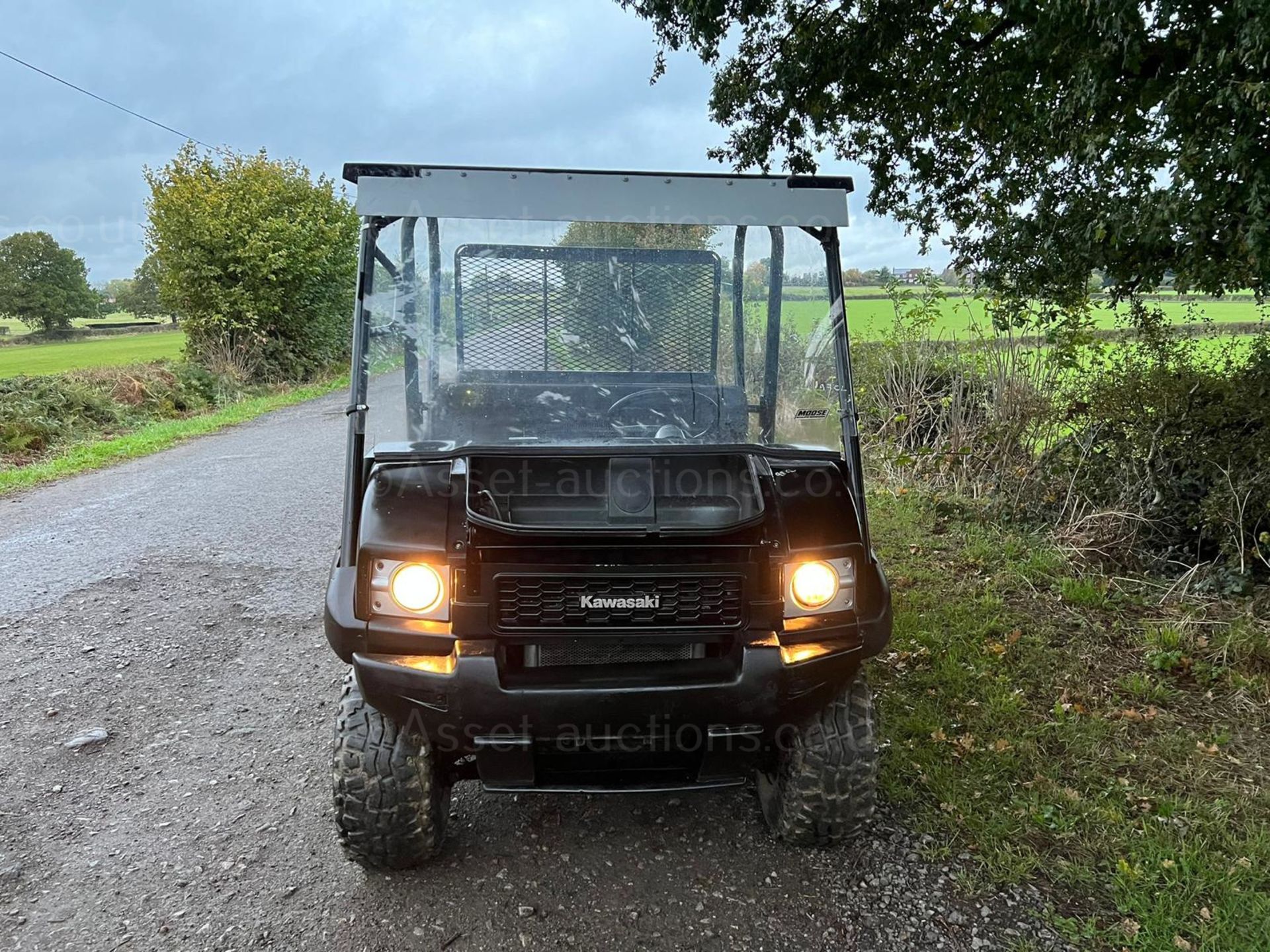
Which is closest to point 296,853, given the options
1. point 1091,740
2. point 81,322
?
point 1091,740

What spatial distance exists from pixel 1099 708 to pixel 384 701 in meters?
2.96

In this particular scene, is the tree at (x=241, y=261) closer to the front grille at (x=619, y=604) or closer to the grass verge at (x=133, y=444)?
the grass verge at (x=133, y=444)

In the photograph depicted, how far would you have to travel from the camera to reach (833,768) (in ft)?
7.79

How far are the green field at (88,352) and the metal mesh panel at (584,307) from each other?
16.2 meters

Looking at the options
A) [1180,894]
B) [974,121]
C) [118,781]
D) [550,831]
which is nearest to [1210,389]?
[974,121]

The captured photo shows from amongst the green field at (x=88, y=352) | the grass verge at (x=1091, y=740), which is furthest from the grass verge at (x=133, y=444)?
the grass verge at (x=1091, y=740)

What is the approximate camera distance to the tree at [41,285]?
115 feet

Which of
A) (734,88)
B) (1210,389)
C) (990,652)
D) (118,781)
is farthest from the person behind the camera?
(734,88)

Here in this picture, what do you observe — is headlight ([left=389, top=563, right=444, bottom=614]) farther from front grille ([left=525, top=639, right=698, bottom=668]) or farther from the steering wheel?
the steering wheel

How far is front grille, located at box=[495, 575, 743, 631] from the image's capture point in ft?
6.89

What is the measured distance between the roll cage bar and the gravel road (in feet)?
3.42

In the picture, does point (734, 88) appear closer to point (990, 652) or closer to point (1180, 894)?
point (990, 652)

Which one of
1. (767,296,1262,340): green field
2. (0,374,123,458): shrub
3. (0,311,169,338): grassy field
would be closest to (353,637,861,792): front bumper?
(767,296,1262,340): green field

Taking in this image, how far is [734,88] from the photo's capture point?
6.42 metres
